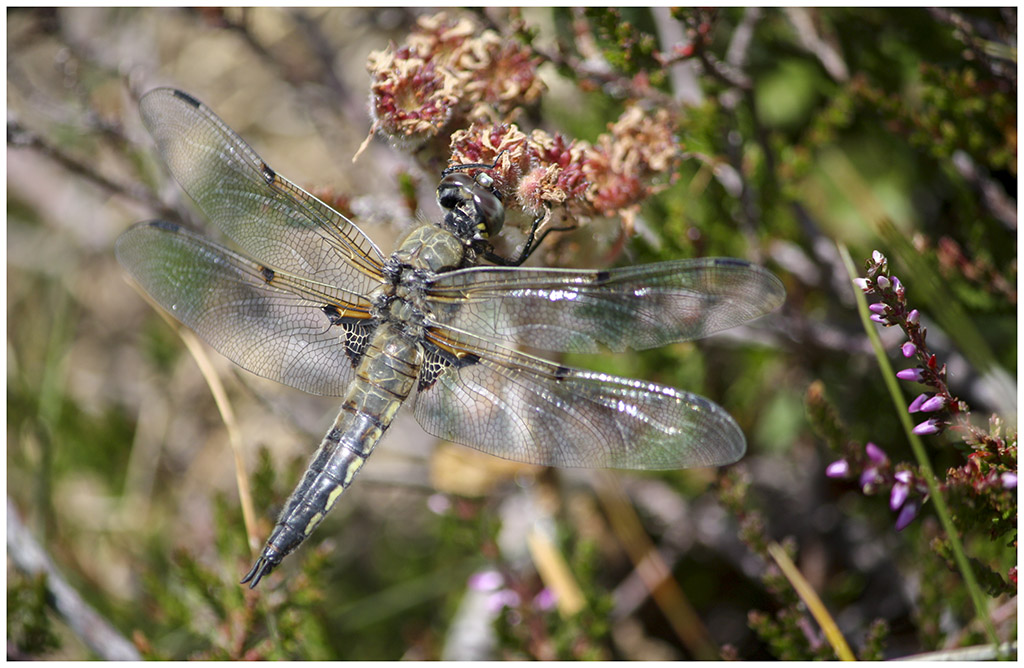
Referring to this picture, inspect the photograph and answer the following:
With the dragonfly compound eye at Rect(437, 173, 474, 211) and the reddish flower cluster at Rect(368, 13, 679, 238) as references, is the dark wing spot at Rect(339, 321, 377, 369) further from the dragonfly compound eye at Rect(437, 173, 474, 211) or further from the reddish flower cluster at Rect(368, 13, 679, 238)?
the reddish flower cluster at Rect(368, 13, 679, 238)

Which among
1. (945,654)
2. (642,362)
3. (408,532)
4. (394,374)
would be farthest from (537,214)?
(408,532)

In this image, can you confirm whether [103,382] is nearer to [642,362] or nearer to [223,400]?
[223,400]

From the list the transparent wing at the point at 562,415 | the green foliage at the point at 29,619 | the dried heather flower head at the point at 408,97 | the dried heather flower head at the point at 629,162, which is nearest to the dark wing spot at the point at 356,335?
the transparent wing at the point at 562,415

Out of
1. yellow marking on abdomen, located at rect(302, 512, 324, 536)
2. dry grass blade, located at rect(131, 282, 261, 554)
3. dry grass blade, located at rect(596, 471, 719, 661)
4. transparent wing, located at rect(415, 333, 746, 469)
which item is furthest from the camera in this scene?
dry grass blade, located at rect(596, 471, 719, 661)

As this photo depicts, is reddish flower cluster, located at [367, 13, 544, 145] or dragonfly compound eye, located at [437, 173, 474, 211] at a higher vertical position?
reddish flower cluster, located at [367, 13, 544, 145]

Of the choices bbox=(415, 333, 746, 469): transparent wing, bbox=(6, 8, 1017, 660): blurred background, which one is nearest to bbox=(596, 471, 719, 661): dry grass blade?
bbox=(6, 8, 1017, 660): blurred background
